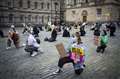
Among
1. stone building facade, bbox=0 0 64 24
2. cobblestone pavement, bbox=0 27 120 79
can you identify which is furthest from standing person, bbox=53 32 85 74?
stone building facade, bbox=0 0 64 24

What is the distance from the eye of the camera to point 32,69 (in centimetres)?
1087

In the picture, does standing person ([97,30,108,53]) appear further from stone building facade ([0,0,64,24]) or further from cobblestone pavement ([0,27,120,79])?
stone building facade ([0,0,64,24])

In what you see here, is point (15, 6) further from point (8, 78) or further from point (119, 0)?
point (8, 78)

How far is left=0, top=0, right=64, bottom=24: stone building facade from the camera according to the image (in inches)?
→ 2063

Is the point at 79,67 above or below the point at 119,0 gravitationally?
below

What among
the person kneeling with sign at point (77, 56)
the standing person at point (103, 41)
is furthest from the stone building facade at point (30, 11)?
the person kneeling with sign at point (77, 56)

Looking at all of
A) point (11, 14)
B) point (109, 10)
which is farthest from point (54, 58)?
point (11, 14)

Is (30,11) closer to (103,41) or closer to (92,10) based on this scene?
(92,10)

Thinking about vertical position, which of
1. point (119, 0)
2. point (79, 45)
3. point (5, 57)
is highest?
point (119, 0)

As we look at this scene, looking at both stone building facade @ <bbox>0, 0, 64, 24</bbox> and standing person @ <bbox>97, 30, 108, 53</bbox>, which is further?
stone building facade @ <bbox>0, 0, 64, 24</bbox>

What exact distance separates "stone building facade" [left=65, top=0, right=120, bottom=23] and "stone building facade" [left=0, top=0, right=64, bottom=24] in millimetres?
7726

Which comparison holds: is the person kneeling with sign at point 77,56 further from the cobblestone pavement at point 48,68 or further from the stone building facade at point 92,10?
the stone building facade at point 92,10

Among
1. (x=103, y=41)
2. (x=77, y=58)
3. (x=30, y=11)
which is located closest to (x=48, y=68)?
(x=77, y=58)

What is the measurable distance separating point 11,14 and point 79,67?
4656cm
